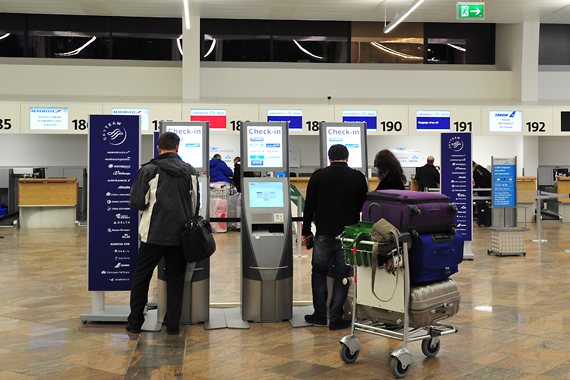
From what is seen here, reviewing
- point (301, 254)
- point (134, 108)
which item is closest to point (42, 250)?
point (134, 108)

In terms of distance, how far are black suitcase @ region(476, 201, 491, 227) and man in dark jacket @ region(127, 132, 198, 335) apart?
9.32 m

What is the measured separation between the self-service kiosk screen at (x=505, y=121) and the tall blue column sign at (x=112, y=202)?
27.2 feet

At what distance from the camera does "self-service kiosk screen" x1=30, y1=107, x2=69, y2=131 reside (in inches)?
420

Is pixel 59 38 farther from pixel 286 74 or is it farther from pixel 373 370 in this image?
pixel 373 370

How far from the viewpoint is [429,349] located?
390 cm

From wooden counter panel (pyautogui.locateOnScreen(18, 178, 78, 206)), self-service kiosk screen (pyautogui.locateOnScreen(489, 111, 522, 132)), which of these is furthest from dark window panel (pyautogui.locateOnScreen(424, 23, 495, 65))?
wooden counter panel (pyautogui.locateOnScreen(18, 178, 78, 206))

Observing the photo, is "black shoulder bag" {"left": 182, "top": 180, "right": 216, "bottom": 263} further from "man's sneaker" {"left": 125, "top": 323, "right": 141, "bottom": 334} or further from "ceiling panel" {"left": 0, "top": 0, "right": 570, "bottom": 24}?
"ceiling panel" {"left": 0, "top": 0, "right": 570, "bottom": 24}

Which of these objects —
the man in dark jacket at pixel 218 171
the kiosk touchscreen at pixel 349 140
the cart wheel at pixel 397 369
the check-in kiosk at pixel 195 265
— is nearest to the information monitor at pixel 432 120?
the man in dark jacket at pixel 218 171

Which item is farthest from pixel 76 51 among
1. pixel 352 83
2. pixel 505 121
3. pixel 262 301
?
pixel 262 301

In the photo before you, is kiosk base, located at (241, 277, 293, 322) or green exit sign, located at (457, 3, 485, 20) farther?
green exit sign, located at (457, 3, 485, 20)

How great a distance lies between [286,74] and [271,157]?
8.09m

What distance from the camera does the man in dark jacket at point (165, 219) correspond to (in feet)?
14.3

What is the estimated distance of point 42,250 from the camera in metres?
8.84

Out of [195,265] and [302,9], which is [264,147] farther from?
[302,9]
